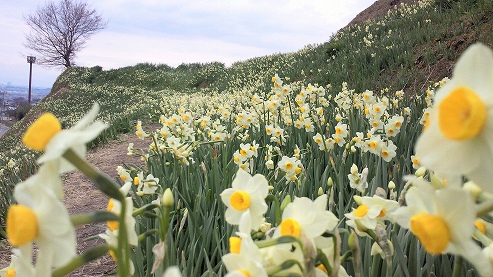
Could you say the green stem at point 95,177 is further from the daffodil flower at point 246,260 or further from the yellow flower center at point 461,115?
the yellow flower center at point 461,115

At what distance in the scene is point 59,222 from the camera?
15.7 inches

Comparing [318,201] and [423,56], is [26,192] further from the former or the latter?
[423,56]

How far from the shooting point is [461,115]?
14.5 inches

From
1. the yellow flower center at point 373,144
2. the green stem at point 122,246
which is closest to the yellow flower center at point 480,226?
the green stem at point 122,246

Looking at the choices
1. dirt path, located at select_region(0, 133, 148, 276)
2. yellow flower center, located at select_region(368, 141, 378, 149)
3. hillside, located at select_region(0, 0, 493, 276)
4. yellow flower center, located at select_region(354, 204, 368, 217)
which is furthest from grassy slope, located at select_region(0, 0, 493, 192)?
yellow flower center, located at select_region(354, 204, 368, 217)

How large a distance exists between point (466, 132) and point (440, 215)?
0.11m

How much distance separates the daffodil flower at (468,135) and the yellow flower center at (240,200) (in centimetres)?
32

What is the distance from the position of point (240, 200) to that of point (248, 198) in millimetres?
14

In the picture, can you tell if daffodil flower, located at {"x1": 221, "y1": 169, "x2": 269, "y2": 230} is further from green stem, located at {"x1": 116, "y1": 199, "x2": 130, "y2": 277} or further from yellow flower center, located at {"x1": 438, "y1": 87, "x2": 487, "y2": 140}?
yellow flower center, located at {"x1": 438, "y1": 87, "x2": 487, "y2": 140}

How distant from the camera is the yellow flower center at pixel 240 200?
65cm

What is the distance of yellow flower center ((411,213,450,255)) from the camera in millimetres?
415

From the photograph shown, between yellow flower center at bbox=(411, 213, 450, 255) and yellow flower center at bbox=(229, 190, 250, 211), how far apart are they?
284 mm

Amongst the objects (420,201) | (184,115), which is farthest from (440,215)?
(184,115)

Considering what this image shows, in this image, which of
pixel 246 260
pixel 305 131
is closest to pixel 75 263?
pixel 246 260
